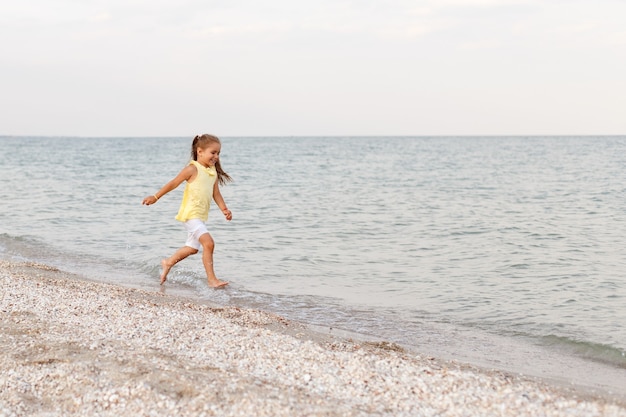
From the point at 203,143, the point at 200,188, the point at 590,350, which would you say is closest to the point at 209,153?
the point at 203,143

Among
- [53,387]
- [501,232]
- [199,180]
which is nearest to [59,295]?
[199,180]

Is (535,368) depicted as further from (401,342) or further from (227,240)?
(227,240)

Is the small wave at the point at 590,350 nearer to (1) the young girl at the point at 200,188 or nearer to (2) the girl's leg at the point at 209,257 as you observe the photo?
(1) the young girl at the point at 200,188

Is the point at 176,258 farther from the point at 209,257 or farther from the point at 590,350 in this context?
the point at 590,350

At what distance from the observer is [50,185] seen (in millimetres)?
24344

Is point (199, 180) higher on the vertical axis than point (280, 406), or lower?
higher

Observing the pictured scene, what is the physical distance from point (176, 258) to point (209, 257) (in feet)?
1.66

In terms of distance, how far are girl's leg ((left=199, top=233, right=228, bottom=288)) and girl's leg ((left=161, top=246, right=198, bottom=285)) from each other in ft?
0.58

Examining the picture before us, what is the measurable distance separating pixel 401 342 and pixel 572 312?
2173mm

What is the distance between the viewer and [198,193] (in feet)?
26.8

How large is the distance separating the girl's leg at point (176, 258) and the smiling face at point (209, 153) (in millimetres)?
1119

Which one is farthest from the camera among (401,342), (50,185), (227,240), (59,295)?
(50,185)

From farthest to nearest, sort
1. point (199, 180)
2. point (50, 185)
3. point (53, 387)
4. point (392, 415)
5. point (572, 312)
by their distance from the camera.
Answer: point (50, 185)
point (199, 180)
point (572, 312)
point (53, 387)
point (392, 415)

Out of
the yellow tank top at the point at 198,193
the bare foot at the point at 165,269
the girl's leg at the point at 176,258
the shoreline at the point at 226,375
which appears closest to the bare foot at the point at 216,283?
the girl's leg at the point at 176,258
